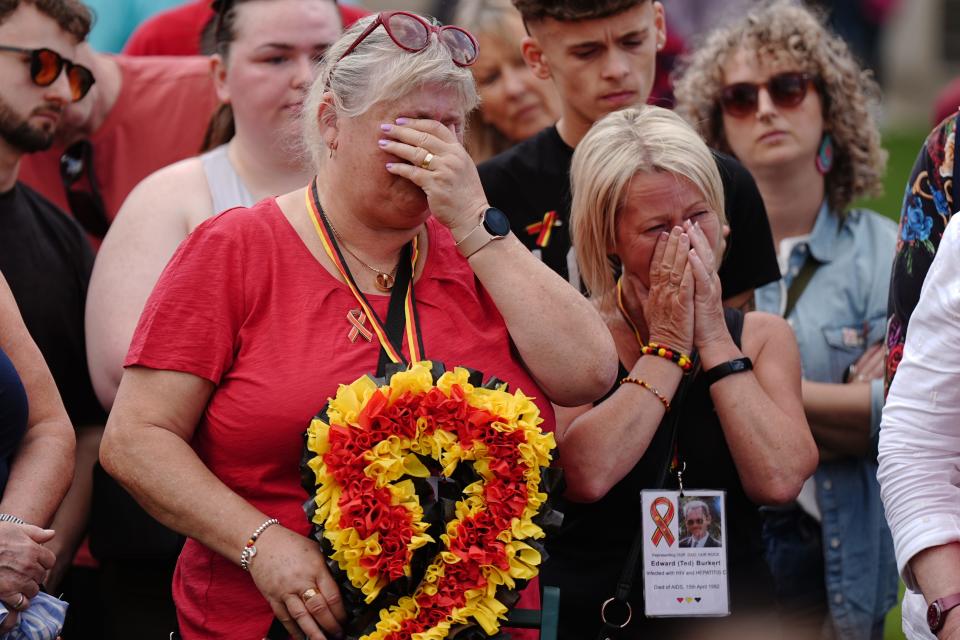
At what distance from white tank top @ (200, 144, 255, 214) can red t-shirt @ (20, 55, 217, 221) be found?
1.97ft

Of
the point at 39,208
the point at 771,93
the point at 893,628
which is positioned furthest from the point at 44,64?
the point at 893,628

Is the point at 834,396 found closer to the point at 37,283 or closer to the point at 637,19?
the point at 637,19

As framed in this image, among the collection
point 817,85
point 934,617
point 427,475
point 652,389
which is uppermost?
point 817,85

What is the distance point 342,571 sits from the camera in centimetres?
272

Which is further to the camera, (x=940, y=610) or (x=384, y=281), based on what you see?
(x=384, y=281)

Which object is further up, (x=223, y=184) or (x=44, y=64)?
(x=44, y=64)

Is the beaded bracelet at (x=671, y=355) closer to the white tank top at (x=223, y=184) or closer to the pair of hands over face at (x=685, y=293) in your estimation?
the pair of hands over face at (x=685, y=293)

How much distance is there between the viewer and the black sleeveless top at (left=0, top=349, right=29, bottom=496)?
9.77 ft

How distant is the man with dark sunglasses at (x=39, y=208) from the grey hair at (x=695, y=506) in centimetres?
163

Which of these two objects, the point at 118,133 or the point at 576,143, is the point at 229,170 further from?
the point at 576,143

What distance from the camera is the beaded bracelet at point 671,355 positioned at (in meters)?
3.33

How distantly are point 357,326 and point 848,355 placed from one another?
76.8 inches

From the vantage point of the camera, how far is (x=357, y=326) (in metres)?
2.92

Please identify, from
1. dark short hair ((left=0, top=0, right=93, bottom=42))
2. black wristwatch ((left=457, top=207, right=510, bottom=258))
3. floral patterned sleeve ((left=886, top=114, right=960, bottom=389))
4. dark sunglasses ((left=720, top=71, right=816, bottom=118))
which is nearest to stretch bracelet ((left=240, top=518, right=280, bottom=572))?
black wristwatch ((left=457, top=207, right=510, bottom=258))
